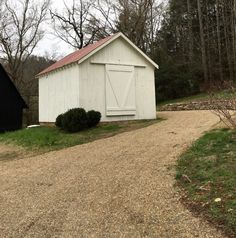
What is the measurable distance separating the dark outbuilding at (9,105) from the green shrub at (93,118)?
9.68 meters

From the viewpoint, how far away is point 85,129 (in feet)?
53.5

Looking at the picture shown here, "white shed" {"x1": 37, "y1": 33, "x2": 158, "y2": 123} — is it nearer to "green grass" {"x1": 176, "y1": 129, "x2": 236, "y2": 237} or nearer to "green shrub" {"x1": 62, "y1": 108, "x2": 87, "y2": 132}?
"green shrub" {"x1": 62, "y1": 108, "x2": 87, "y2": 132}

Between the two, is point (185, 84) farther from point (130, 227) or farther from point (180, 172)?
point (130, 227)

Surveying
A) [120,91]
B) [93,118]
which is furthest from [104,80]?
[93,118]

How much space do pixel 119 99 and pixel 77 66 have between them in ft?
8.53

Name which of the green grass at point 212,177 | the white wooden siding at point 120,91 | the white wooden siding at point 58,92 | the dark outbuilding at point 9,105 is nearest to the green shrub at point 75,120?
the white wooden siding at point 58,92

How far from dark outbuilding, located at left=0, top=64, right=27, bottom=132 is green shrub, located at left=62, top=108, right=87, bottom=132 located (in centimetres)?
931

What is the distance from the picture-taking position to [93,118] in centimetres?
1662

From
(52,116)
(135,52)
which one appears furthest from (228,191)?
(52,116)

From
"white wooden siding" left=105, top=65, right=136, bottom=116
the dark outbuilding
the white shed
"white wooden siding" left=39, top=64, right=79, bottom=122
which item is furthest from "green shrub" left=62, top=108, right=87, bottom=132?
the dark outbuilding

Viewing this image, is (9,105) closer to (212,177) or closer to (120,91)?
(120,91)

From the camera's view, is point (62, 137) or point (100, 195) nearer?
point (100, 195)

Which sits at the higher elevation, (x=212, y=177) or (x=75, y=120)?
(x=75, y=120)

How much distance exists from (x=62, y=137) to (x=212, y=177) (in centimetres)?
931
